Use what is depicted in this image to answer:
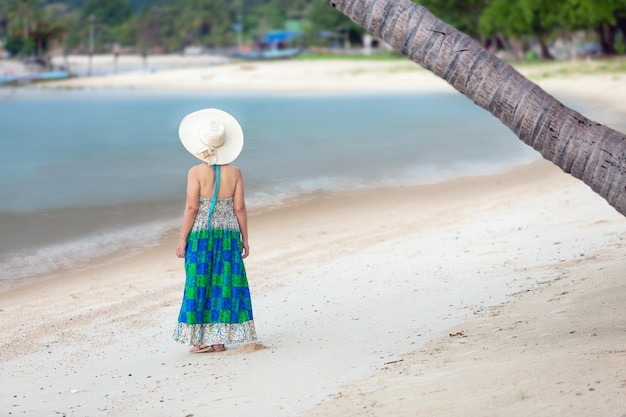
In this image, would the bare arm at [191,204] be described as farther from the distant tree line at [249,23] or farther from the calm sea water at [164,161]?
the distant tree line at [249,23]

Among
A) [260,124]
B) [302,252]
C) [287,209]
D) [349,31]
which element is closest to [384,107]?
[260,124]

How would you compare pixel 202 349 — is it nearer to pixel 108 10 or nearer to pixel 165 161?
pixel 165 161

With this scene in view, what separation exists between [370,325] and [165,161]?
590 inches

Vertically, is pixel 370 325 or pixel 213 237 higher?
pixel 213 237

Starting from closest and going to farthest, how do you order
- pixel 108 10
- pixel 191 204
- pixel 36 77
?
pixel 191 204
pixel 36 77
pixel 108 10

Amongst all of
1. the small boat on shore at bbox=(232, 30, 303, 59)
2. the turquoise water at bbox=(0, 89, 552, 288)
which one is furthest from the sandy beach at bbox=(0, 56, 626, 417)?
the small boat on shore at bbox=(232, 30, 303, 59)

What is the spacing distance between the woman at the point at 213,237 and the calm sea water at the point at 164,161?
4.84 meters

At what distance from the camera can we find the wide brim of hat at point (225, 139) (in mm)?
6117

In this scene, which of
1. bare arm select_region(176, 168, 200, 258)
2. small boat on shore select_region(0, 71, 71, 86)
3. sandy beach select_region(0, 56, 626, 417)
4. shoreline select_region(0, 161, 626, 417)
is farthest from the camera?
small boat on shore select_region(0, 71, 71, 86)

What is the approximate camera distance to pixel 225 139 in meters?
6.14

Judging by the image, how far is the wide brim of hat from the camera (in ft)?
20.1

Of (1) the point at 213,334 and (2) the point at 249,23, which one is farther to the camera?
(2) the point at 249,23

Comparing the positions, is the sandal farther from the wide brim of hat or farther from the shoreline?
the wide brim of hat

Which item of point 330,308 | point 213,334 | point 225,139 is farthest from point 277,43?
point 213,334
